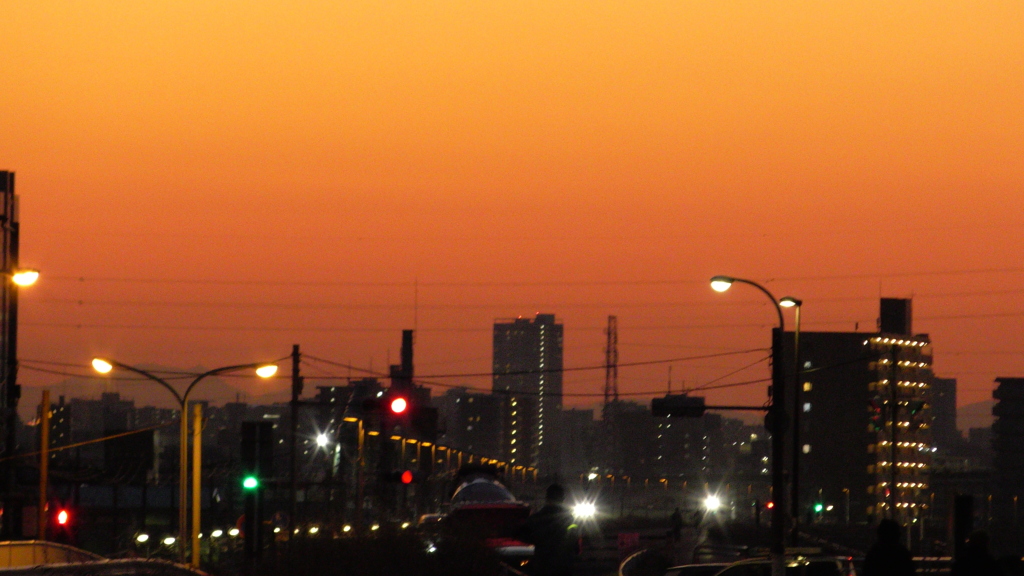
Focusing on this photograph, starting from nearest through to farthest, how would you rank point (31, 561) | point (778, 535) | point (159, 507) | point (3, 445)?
point (778, 535)
point (31, 561)
point (3, 445)
point (159, 507)

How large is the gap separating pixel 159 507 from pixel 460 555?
106m

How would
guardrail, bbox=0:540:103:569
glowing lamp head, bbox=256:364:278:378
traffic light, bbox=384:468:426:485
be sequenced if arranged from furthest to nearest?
glowing lamp head, bbox=256:364:278:378 < traffic light, bbox=384:468:426:485 < guardrail, bbox=0:540:103:569

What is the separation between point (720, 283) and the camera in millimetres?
33250

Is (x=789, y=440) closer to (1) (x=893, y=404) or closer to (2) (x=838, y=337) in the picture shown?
(2) (x=838, y=337)

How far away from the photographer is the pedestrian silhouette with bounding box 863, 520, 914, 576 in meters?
14.3

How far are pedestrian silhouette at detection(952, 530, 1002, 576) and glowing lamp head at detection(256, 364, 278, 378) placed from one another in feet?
73.6

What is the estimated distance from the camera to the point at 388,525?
2372 cm

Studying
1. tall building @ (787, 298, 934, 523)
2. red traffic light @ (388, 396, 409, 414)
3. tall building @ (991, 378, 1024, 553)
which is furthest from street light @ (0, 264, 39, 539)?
tall building @ (991, 378, 1024, 553)

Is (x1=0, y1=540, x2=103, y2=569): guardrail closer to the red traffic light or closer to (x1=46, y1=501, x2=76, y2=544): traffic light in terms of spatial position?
the red traffic light

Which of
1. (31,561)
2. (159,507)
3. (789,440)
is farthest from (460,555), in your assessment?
(789,440)

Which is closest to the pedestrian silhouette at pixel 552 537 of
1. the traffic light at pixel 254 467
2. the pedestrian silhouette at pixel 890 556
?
the pedestrian silhouette at pixel 890 556

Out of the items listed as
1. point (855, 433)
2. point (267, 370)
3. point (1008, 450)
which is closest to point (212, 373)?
point (267, 370)

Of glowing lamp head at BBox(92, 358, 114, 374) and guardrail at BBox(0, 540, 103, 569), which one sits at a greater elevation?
glowing lamp head at BBox(92, 358, 114, 374)

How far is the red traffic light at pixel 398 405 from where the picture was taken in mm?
25984
